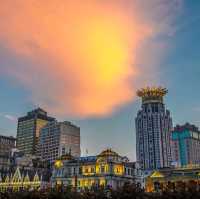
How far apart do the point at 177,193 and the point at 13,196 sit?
36.1 metres

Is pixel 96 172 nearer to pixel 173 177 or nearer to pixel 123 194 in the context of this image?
pixel 173 177

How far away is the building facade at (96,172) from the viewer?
16538cm

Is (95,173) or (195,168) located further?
(95,173)

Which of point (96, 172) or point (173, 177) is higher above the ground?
point (96, 172)

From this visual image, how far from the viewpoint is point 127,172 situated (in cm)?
17788

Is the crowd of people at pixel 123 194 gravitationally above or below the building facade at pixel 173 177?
below

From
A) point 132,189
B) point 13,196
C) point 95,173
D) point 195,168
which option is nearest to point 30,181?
point 95,173

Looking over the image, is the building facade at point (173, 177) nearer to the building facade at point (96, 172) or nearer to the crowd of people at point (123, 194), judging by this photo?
the building facade at point (96, 172)

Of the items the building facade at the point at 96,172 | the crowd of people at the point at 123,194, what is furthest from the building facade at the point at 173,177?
the crowd of people at the point at 123,194

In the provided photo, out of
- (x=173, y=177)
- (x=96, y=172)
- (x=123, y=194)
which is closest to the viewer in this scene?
(x=123, y=194)

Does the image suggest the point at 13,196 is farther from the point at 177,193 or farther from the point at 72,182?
→ the point at 72,182

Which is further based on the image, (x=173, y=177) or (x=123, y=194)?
(x=173, y=177)

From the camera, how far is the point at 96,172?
554 ft

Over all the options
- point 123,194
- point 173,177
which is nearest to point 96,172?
point 173,177
